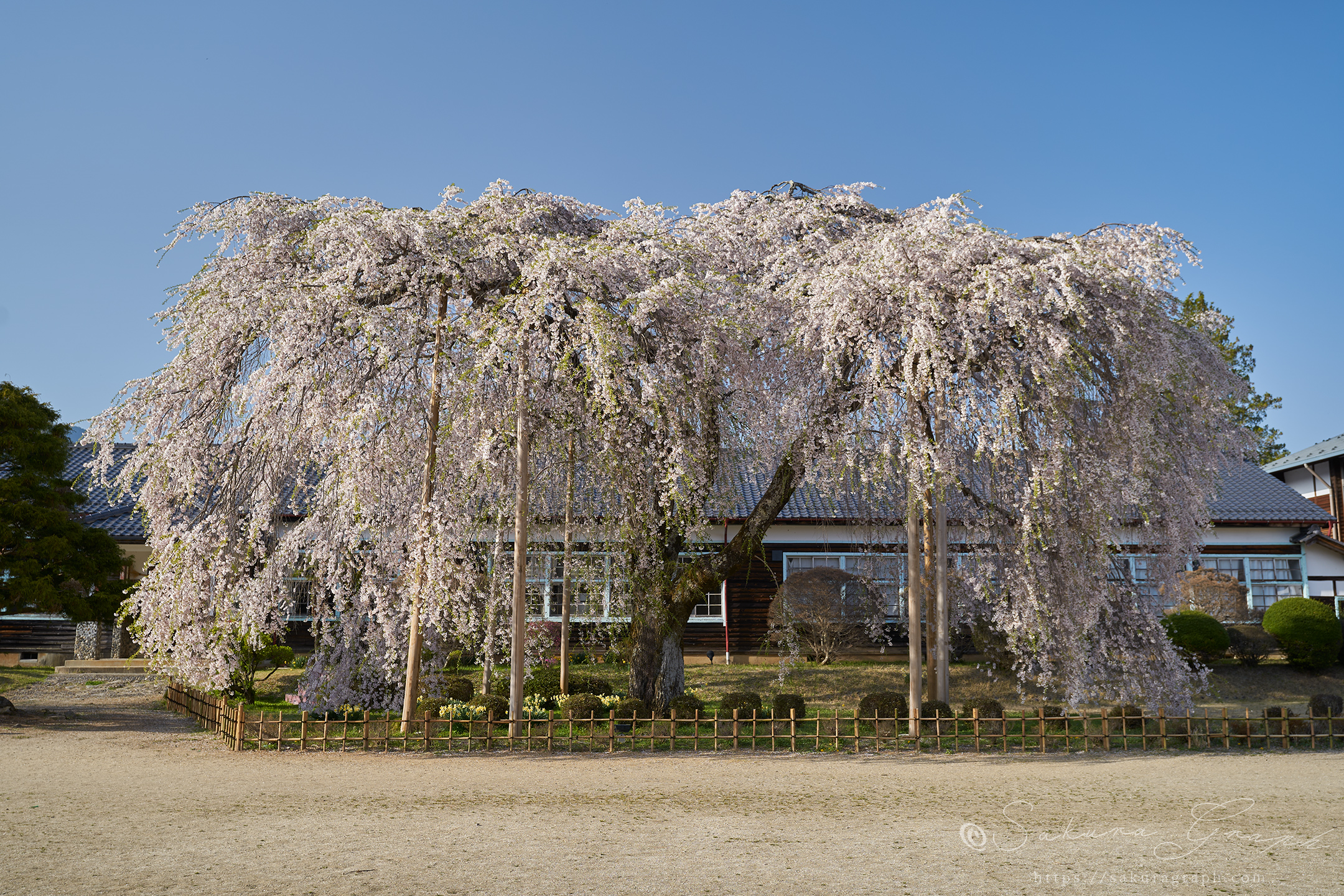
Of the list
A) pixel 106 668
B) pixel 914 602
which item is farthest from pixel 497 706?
pixel 106 668

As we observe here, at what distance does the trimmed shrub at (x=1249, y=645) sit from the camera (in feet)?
67.8

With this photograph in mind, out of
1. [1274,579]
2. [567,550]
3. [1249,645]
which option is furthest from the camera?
[1274,579]

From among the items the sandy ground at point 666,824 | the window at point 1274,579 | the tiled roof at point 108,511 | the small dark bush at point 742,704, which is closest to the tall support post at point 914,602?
the sandy ground at point 666,824

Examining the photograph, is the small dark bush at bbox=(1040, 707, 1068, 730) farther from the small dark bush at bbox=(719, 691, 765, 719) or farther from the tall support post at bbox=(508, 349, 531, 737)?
the tall support post at bbox=(508, 349, 531, 737)

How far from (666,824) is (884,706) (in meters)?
6.46

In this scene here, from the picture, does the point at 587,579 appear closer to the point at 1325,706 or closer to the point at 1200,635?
the point at 1325,706

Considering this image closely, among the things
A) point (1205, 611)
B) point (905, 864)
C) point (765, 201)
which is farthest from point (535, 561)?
point (1205, 611)

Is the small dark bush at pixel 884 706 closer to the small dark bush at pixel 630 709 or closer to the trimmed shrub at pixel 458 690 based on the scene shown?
the small dark bush at pixel 630 709

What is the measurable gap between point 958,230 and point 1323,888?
8658 millimetres

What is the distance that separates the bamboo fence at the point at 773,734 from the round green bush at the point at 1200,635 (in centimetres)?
787

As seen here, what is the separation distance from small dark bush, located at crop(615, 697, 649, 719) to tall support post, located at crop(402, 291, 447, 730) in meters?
2.70

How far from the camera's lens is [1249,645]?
20672 millimetres

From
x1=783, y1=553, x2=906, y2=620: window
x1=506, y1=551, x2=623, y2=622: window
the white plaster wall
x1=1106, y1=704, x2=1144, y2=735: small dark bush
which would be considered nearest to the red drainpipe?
x1=783, y1=553, x2=906, y2=620: window

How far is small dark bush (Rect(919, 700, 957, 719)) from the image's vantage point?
12730 mm
